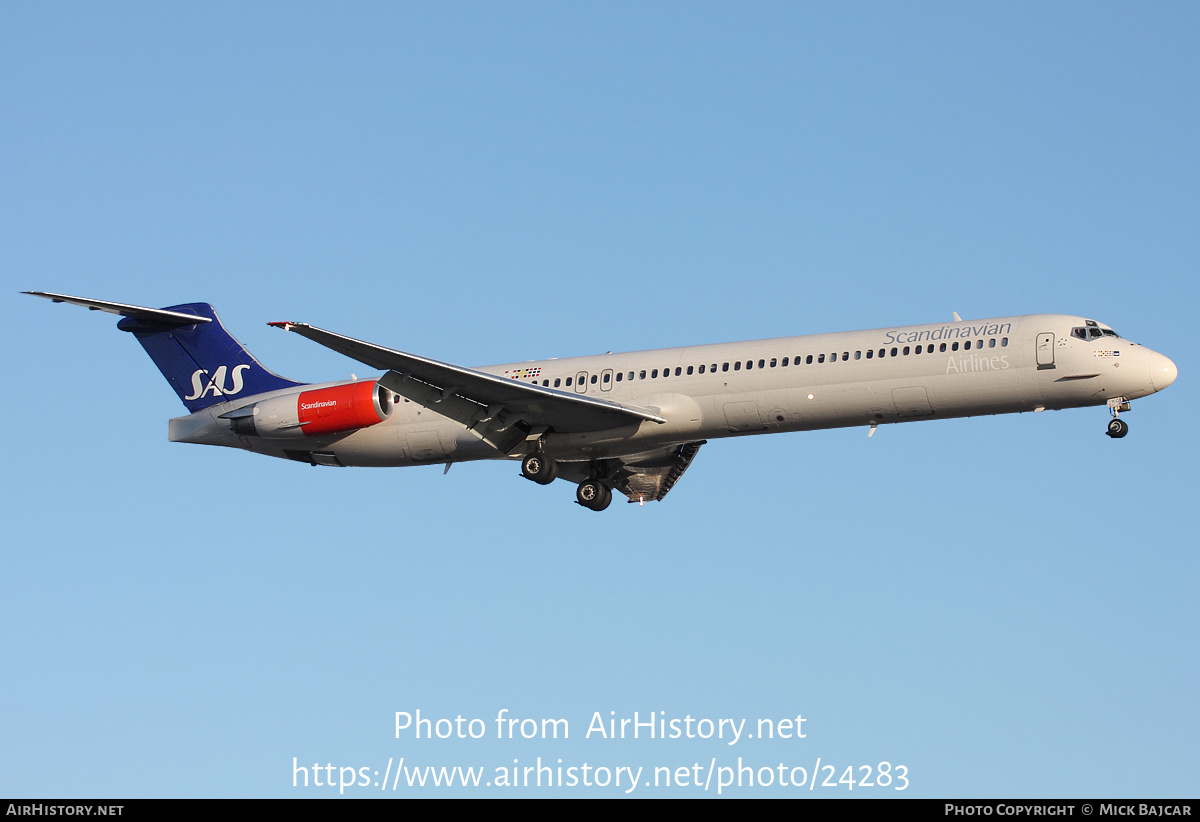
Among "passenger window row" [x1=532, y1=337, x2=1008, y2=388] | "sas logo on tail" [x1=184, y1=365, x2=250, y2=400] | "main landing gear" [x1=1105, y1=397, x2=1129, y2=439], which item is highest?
"sas logo on tail" [x1=184, y1=365, x2=250, y2=400]

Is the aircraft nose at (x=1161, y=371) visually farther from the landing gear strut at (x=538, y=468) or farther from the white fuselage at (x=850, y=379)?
the landing gear strut at (x=538, y=468)

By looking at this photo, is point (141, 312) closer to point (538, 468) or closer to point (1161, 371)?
point (538, 468)

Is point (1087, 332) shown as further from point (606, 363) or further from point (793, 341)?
point (606, 363)

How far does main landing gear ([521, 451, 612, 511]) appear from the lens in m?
31.5

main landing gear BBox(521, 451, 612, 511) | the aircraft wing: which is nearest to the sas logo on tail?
the aircraft wing

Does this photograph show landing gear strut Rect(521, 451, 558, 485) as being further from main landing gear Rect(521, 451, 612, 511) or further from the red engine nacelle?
the red engine nacelle

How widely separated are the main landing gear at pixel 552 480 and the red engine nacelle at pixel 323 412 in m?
3.63

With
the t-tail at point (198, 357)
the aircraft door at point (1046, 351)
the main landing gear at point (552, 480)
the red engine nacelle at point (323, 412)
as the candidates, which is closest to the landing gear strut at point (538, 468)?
the main landing gear at point (552, 480)

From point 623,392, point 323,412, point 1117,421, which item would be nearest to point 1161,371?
point 1117,421

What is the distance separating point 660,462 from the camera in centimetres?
3419

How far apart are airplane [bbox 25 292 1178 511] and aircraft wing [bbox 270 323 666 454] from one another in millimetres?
44

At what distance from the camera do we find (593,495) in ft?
112

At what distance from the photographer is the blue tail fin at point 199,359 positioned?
1367 inches

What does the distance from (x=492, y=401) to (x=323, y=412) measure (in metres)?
4.39
